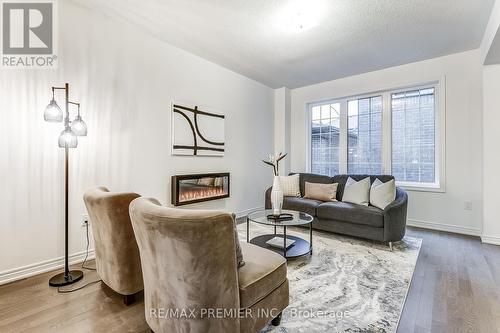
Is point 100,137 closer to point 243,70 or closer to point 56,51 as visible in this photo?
point 56,51

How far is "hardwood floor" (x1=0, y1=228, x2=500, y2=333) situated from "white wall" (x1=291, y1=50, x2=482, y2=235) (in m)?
1.30

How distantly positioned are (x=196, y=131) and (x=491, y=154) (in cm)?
411

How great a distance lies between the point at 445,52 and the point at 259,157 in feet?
11.3

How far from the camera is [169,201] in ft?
11.0

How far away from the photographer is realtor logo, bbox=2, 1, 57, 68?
2.17 meters

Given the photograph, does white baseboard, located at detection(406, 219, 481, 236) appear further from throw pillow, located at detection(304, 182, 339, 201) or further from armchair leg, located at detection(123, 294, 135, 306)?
armchair leg, located at detection(123, 294, 135, 306)

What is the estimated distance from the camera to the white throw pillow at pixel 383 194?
123 inches

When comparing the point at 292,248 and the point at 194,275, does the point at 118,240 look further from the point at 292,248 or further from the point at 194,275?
the point at 292,248

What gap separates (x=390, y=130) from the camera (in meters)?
4.20

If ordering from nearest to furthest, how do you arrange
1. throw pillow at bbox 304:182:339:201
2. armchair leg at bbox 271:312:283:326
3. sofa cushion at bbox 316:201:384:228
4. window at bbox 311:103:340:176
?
armchair leg at bbox 271:312:283:326 < sofa cushion at bbox 316:201:384:228 < throw pillow at bbox 304:182:339:201 < window at bbox 311:103:340:176

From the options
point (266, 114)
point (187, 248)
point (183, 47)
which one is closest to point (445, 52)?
point (266, 114)

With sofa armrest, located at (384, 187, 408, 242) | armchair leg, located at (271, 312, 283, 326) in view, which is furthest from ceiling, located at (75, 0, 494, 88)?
armchair leg, located at (271, 312, 283, 326)

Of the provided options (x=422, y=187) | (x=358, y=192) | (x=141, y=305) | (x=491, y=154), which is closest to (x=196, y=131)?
(x=141, y=305)

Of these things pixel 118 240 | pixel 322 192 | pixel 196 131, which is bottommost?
pixel 118 240
